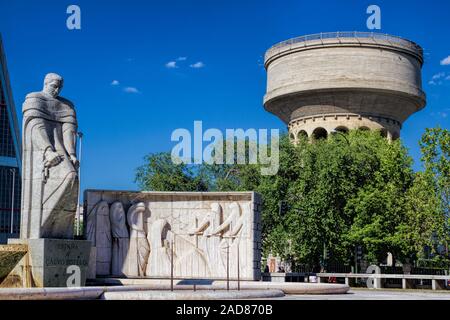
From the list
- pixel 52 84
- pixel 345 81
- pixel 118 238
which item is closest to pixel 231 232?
pixel 118 238

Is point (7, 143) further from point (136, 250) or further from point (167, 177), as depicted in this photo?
point (136, 250)

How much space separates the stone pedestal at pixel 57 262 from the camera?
20.2 meters

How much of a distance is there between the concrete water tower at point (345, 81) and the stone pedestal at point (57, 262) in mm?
40538

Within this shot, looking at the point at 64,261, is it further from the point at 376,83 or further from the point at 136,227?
the point at 376,83

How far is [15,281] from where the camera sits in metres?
20.2

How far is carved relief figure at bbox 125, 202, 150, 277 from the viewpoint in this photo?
89.8 ft

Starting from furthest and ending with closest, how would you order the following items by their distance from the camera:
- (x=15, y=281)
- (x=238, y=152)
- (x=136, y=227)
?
(x=238, y=152) < (x=136, y=227) < (x=15, y=281)

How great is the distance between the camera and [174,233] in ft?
91.0

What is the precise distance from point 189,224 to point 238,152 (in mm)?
26285

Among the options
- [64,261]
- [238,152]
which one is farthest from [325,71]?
[64,261]

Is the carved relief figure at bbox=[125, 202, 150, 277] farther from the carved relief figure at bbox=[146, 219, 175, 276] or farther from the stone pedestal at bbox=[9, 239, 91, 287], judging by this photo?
the stone pedestal at bbox=[9, 239, 91, 287]

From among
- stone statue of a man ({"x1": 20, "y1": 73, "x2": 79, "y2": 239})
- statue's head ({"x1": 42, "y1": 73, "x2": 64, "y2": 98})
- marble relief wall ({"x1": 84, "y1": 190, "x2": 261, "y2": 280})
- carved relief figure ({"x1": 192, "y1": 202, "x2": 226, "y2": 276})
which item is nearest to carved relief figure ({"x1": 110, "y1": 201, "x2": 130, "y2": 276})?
marble relief wall ({"x1": 84, "y1": 190, "x2": 261, "y2": 280})

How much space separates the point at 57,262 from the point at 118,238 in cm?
679

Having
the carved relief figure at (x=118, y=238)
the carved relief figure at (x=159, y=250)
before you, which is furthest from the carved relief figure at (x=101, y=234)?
the carved relief figure at (x=159, y=250)
